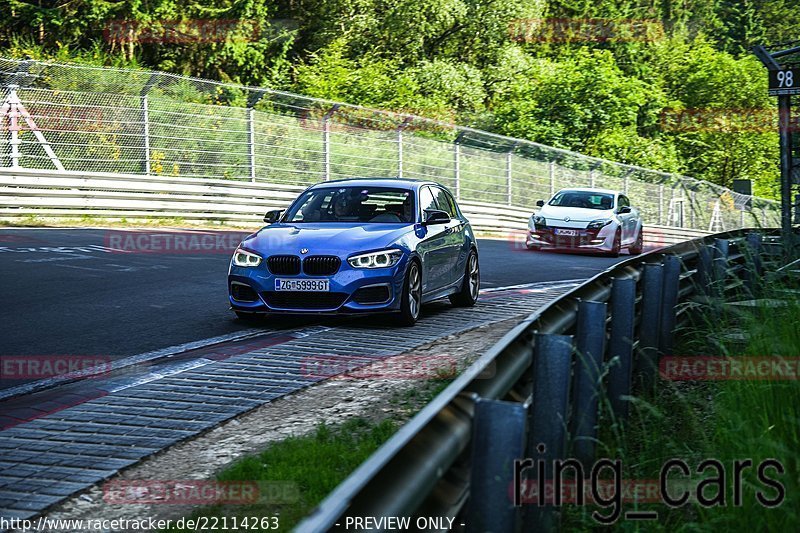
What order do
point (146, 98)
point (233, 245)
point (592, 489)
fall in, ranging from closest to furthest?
point (592, 489), point (233, 245), point (146, 98)

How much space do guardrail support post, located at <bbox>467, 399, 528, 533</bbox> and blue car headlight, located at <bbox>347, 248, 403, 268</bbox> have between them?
7.81 meters

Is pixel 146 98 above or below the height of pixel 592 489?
above

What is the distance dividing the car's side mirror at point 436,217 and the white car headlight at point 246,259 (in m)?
2.00

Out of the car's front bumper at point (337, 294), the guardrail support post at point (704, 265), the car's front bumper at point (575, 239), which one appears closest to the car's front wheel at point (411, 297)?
the car's front bumper at point (337, 294)

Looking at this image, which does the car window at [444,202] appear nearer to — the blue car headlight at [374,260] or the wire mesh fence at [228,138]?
the blue car headlight at [374,260]

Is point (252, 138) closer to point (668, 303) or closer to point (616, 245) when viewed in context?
point (616, 245)

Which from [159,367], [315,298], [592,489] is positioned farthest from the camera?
[315,298]

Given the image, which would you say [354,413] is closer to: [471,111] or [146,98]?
[146,98]

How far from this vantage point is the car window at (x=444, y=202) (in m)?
13.5

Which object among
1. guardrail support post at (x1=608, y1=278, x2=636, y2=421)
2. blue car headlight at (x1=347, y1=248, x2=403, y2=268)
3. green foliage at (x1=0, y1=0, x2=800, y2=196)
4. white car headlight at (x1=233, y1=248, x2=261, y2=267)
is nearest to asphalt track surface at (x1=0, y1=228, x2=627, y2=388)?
white car headlight at (x1=233, y1=248, x2=261, y2=267)

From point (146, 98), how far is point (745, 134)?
44.4m

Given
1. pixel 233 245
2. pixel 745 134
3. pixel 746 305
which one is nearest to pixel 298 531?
pixel 746 305

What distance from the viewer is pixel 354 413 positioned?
23.6ft

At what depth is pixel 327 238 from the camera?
11.4 metres
